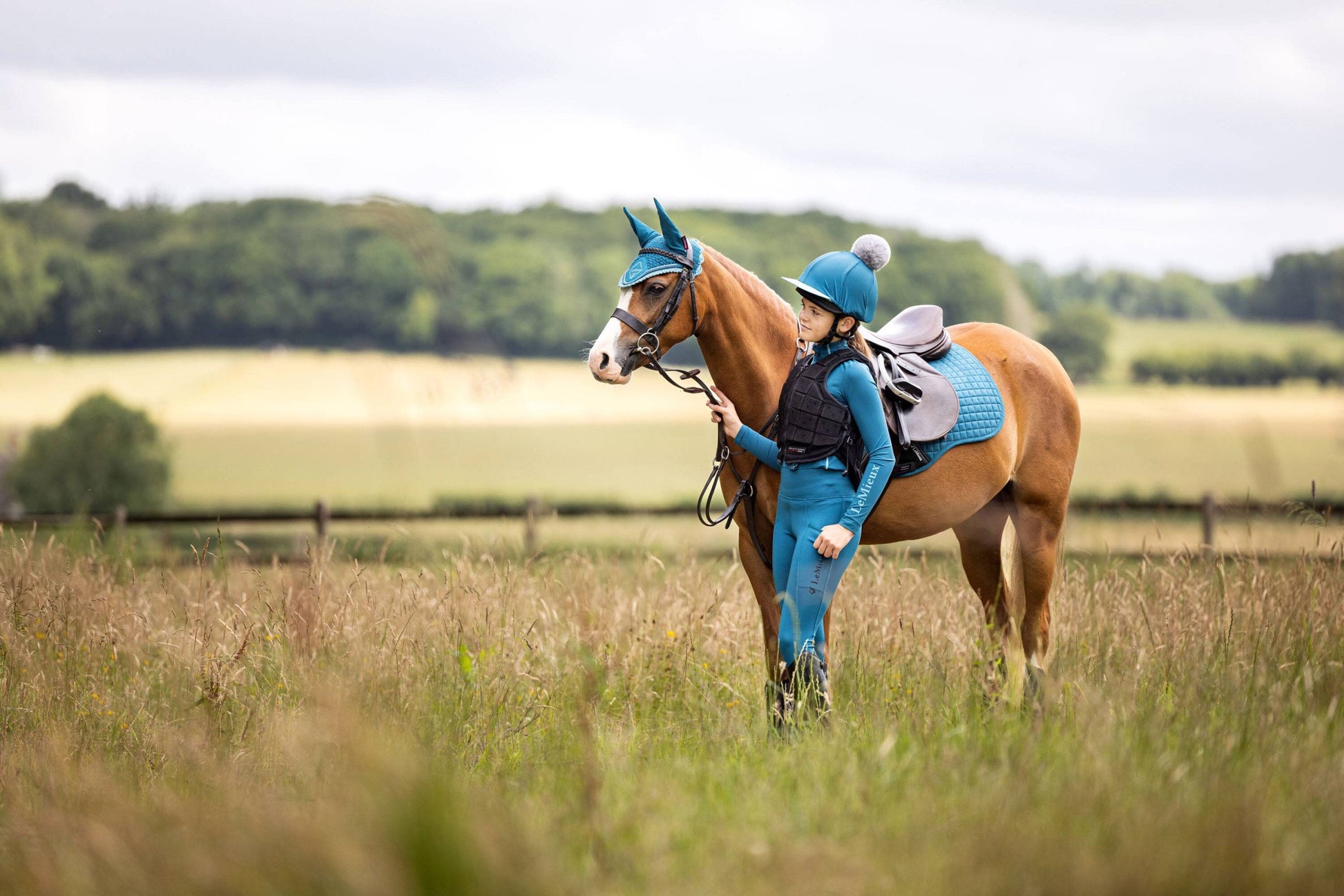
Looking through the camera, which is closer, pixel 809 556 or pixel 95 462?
pixel 809 556

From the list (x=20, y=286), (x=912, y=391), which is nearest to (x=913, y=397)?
(x=912, y=391)

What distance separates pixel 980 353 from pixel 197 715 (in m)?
4.00

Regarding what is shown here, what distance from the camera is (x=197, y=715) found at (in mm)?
4648

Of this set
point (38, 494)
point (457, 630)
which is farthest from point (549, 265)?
point (457, 630)

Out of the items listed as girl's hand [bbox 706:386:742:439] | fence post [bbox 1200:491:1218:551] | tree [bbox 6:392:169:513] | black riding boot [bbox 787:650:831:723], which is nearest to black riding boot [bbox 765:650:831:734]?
black riding boot [bbox 787:650:831:723]

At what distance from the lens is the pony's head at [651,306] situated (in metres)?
4.01

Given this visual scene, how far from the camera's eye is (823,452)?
391 centimetres

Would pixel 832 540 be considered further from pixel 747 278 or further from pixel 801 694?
pixel 747 278

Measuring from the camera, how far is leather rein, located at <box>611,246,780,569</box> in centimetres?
404

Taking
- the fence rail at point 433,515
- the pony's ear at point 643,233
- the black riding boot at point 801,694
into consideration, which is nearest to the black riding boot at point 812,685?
the black riding boot at point 801,694

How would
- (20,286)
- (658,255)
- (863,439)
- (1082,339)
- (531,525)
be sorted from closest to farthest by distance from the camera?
(863,439) → (658,255) → (531,525) → (20,286) → (1082,339)

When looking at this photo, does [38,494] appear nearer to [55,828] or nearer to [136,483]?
[136,483]

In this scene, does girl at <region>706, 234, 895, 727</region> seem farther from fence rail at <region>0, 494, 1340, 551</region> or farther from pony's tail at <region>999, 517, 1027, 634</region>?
fence rail at <region>0, 494, 1340, 551</region>

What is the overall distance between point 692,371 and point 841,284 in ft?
2.42
